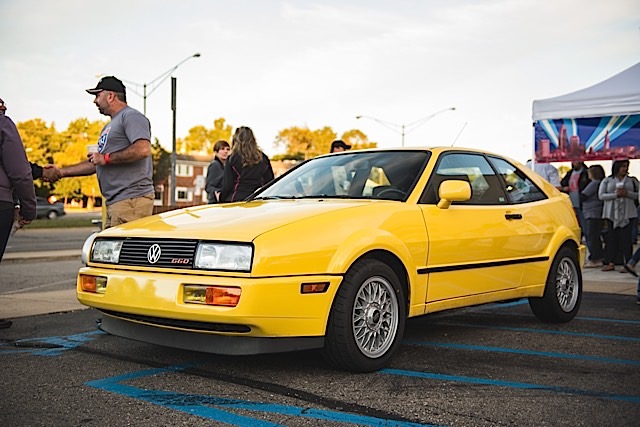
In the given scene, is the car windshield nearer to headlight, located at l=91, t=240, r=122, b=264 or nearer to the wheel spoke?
the wheel spoke

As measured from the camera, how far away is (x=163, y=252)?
414 centimetres

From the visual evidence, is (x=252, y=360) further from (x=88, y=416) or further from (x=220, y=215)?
(x=88, y=416)

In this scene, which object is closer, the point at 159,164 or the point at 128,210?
the point at 128,210

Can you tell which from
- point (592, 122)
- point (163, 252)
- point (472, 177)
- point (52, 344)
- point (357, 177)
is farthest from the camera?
point (592, 122)

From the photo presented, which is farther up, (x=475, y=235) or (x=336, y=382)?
(x=475, y=235)

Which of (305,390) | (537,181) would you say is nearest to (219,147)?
(537,181)

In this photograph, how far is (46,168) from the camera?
6.07m

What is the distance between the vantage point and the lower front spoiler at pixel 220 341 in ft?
12.9

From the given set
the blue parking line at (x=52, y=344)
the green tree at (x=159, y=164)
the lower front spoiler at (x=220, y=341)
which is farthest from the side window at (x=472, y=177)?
the green tree at (x=159, y=164)

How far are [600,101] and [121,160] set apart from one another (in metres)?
7.90

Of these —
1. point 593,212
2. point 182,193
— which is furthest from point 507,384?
point 182,193

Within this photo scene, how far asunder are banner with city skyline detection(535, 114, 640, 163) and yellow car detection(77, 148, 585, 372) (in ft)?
20.2

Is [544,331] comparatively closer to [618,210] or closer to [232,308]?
[232,308]

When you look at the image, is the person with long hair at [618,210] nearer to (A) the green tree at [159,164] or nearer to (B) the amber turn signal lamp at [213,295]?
(B) the amber turn signal lamp at [213,295]
